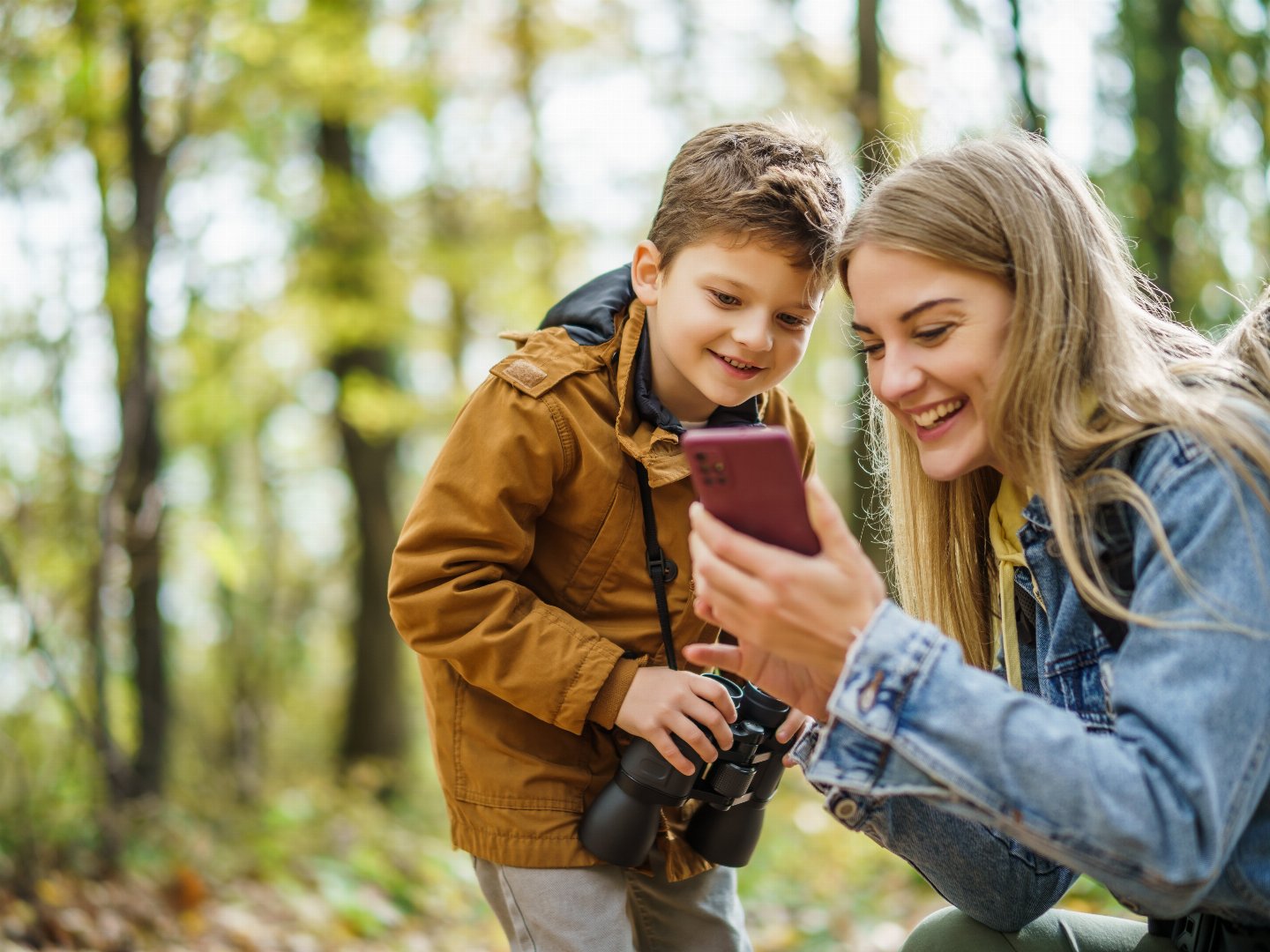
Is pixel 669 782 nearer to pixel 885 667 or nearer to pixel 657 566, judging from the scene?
pixel 657 566

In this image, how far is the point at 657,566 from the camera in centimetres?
216

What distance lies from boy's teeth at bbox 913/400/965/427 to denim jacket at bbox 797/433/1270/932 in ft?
1.05

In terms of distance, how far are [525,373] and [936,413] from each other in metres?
0.82

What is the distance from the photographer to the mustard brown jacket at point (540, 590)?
2031 millimetres

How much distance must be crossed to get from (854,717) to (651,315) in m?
1.24

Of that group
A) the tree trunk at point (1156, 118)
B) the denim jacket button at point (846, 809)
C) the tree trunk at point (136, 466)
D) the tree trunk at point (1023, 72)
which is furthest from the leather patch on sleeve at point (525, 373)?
the tree trunk at point (136, 466)

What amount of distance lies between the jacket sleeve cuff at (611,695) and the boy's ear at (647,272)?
2.57ft

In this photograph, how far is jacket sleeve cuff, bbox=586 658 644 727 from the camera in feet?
6.74

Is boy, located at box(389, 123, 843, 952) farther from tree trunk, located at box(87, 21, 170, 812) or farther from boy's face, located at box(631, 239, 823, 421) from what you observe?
tree trunk, located at box(87, 21, 170, 812)

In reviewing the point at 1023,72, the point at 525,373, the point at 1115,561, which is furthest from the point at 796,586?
the point at 1023,72

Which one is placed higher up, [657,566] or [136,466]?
[657,566]

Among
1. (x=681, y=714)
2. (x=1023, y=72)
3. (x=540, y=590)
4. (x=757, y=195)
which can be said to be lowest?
(x=681, y=714)

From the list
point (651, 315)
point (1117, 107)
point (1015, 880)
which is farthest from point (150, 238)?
point (1015, 880)

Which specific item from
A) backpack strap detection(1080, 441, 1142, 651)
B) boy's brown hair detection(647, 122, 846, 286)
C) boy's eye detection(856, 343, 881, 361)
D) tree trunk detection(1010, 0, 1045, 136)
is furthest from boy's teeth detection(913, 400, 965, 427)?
tree trunk detection(1010, 0, 1045, 136)
